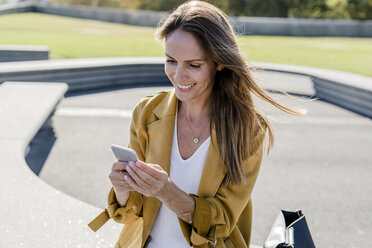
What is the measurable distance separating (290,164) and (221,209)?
4.23 metres

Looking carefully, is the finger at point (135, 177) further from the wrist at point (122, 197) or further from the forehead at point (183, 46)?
the forehead at point (183, 46)

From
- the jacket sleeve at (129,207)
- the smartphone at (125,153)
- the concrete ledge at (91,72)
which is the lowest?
the concrete ledge at (91,72)

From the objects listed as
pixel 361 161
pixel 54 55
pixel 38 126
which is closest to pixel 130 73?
pixel 54 55

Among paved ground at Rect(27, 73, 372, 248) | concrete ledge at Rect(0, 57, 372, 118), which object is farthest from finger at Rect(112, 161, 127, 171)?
concrete ledge at Rect(0, 57, 372, 118)

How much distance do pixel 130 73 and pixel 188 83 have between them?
8525 mm

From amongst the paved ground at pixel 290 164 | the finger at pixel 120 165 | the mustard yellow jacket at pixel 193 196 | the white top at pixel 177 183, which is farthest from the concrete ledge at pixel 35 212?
the finger at pixel 120 165

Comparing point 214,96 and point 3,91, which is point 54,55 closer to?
point 3,91

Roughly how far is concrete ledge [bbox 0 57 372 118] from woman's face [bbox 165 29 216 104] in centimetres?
718

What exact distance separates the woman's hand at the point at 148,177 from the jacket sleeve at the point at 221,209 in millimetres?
196

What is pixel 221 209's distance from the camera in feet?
6.42

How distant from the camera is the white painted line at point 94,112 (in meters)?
7.73

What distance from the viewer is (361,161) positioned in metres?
6.19

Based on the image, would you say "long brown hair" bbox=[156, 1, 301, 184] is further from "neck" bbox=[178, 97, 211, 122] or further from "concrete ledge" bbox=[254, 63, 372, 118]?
"concrete ledge" bbox=[254, 63, 372, 118]

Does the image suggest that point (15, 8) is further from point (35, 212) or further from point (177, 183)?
point (177, 183)
